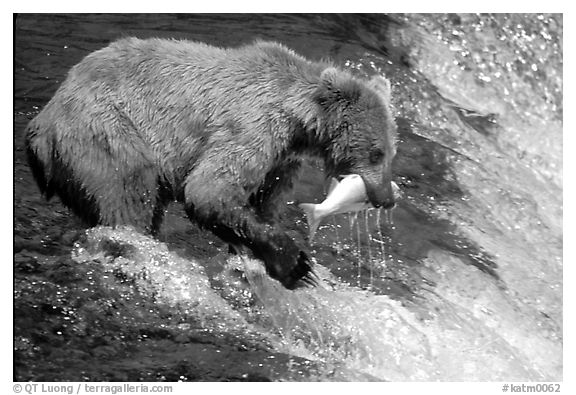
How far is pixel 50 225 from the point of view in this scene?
24.2 feet

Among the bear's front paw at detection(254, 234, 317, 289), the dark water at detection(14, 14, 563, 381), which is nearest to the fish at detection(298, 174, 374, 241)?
the bear's front paw at detection(254, 234, 317, 289)

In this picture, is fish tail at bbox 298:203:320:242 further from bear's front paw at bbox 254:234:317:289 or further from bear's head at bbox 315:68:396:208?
bear's head at bbox 315:68:396:208

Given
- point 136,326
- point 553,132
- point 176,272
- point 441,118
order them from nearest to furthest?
point 136,326
point 176,272
point 441,118
point 553,132

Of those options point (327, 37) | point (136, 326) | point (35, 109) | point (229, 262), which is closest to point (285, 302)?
point (229, 262)

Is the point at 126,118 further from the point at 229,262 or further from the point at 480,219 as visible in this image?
the point at 480,219

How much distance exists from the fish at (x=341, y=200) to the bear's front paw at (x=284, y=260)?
0.89ft

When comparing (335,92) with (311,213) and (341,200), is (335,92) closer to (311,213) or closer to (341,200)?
(341,200)

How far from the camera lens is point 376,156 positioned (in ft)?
22.2

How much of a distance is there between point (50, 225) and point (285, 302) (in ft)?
6.12

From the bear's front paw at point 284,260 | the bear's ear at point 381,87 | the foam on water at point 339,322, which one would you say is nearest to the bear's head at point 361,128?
the bear's ear at point 381,87

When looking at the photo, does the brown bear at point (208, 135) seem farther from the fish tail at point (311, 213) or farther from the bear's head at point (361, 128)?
the fish tail at point (311, 213)

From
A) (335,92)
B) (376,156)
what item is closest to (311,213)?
(376,156)

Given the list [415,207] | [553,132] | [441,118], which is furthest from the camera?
[553,132]

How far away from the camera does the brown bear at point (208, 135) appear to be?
6.75 meters
